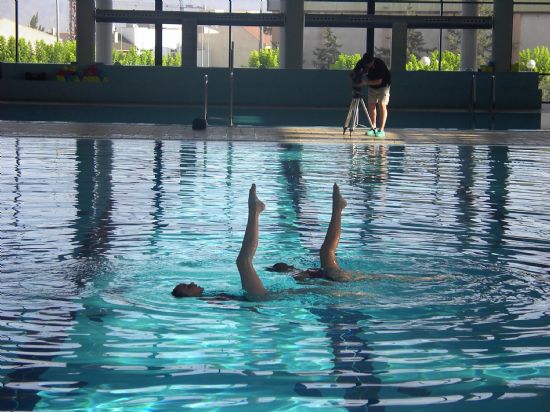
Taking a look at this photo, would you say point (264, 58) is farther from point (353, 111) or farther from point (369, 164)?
point (369, 164)

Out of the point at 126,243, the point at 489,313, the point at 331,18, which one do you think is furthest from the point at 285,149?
the point at 331,18

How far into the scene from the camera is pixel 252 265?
552 cm

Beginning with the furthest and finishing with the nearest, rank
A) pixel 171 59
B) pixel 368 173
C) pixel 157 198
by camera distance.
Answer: pixel 171 59
pixel 368 173
pixel 157 198

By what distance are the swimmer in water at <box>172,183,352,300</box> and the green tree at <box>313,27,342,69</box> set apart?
83.7ft

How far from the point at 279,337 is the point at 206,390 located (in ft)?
3.06

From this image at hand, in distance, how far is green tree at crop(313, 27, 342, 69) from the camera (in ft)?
103

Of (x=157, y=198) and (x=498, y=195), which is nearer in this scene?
(x=157, y=198)

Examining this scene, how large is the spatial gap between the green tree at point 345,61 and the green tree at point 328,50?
12 centimetres

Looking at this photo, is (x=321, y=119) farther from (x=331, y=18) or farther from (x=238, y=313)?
(x=238, y=313)

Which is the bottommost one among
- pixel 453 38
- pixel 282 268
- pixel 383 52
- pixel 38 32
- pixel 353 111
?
pixel 282 268

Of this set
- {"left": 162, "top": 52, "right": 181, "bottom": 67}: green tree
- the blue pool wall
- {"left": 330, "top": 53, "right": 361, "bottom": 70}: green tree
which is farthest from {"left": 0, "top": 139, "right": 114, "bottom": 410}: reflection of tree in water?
{"left": 330, "top": 53, "right": 361, "bottom": 70}: green tree

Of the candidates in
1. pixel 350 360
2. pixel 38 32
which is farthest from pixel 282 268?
pixel 38 32

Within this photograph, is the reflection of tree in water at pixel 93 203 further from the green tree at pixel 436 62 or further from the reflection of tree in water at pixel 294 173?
the green tree at pixel 436 62

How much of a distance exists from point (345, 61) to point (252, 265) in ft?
87.8
